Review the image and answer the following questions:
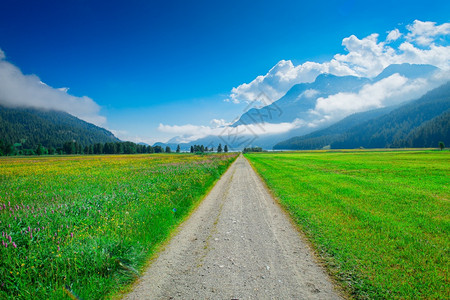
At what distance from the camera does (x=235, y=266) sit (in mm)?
5066

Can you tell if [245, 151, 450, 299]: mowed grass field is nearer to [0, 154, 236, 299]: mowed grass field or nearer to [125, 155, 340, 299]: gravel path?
[125, 155, 340, 299]: gravel path

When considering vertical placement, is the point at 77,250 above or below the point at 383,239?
above

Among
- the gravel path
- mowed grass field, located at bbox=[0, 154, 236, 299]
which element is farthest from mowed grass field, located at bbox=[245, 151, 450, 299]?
mowed grass field, located at bbox=[0, 154, 236, 299]

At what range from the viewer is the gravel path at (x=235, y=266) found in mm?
4102

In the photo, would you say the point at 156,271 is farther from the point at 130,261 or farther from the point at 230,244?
the point at 230,244

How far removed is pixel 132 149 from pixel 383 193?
19206 centimetres

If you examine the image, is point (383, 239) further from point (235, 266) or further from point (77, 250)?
point (77, 250)

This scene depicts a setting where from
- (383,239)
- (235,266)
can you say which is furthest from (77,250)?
A: (383,239)

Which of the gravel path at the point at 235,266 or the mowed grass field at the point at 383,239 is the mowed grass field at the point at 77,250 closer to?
the gravel path at the point at 235,266

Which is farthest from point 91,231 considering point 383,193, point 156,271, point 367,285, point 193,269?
point 383,193

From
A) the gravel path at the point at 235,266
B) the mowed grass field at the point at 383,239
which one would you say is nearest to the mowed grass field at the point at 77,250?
the gravel path at the point at 235,266

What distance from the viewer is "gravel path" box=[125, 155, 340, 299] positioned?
4102 mm

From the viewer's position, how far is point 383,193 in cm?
1284

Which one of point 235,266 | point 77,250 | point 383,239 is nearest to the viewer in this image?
point 77,250
